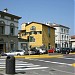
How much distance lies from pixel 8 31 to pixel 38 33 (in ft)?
93.0

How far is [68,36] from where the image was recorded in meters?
106

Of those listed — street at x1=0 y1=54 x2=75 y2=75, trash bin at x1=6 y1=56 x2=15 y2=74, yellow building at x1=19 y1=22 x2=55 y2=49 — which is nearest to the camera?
trash bin at x1=6 y1=56 x2=15 y2=74

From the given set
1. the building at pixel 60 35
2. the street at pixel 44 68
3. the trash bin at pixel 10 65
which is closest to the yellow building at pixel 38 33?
the building at pixel 60 35

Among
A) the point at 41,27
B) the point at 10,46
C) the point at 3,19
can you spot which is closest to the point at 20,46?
the point at 10,46

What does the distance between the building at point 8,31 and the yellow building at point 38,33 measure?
77.0ft

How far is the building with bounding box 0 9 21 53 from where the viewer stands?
165ft

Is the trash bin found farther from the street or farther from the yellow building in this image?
the yellow building

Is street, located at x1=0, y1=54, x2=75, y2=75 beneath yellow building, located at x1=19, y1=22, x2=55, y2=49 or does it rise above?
beneath

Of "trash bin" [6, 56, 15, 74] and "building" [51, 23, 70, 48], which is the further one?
"building" [51, 23, 70, 48]

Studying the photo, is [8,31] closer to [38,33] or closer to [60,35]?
[38,33]

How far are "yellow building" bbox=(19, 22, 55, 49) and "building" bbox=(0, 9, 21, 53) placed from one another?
2346 centimetres

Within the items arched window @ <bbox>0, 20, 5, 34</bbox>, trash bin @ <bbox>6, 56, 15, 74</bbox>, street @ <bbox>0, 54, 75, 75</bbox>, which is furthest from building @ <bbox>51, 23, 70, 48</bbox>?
trash bin @ <bbox>6, 56, 15, 74</bbox>

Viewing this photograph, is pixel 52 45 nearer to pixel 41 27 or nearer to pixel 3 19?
pixel 41 27

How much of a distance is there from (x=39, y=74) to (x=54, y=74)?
3.09 feet
